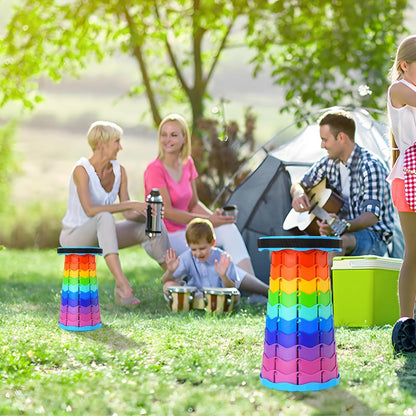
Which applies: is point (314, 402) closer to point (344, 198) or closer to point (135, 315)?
point (135, 315)

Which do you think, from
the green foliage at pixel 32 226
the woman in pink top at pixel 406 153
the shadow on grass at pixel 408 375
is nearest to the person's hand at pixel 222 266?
the woman in pink top at pixel 406 153

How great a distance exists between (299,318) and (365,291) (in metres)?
1.77

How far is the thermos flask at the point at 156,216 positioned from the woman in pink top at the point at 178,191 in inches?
13.4

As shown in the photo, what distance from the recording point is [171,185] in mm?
5594

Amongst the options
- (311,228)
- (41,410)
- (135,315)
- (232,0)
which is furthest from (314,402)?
(232,0)

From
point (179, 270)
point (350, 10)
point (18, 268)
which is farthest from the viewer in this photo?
point (350, 10)

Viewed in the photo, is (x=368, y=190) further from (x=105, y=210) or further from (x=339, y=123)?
(x=105, y=210)

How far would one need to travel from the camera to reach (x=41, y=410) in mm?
2441

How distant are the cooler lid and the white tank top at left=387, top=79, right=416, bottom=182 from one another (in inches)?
42.5

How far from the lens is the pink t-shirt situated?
18.0 feet

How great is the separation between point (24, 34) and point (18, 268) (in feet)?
16.1

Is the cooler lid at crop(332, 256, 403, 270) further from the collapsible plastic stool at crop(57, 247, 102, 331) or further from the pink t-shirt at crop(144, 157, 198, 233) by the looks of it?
the pink t-shirt at crop(144, 157, 198, 233)

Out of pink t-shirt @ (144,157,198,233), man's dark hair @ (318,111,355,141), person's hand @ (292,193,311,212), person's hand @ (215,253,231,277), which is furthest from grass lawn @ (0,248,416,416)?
man's dark hair @ (318,111,355,141)

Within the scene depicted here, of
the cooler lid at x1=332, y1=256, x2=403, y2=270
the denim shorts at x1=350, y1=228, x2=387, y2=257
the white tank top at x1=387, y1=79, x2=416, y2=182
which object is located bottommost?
the cooler lid at x1=332, y1=256, x2=403, y2=270
